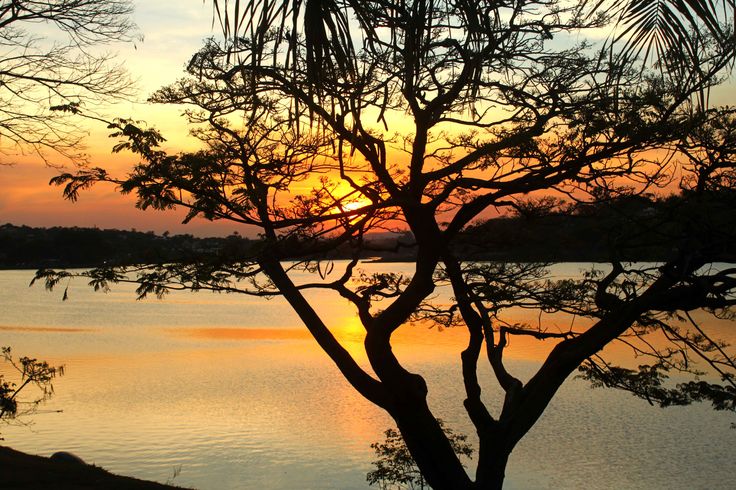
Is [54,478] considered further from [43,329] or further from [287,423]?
[43,329]

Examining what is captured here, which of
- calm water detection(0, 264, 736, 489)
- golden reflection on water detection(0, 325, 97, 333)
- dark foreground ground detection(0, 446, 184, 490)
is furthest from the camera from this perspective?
golden reflection on water detection(0, 325, 97, 333)

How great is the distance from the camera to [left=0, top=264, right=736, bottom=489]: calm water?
483 inches

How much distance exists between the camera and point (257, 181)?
7.15 m

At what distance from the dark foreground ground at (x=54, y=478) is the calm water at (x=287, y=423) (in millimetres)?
5069

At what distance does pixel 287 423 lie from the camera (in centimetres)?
1540

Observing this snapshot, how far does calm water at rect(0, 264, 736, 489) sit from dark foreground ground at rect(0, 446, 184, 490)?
5069 mm

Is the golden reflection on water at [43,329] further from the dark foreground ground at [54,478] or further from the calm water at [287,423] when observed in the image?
the dark foreground ground at [54,478]

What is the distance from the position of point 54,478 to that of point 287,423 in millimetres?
9734

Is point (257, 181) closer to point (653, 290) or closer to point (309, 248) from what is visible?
point (309, 248)

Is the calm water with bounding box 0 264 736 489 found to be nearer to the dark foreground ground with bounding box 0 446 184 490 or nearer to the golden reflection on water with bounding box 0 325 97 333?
the golden reflection on water with bounding box 0 325 97 333

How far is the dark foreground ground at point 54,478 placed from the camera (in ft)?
18.3

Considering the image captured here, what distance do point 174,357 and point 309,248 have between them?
17.6 metres

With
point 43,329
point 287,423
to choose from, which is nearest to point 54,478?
point 287,423

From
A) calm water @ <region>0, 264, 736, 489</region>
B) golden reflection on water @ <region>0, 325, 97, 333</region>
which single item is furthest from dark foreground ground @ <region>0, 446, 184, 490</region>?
golden reflection on water @ <region>0, 325, 97, 333</region>
